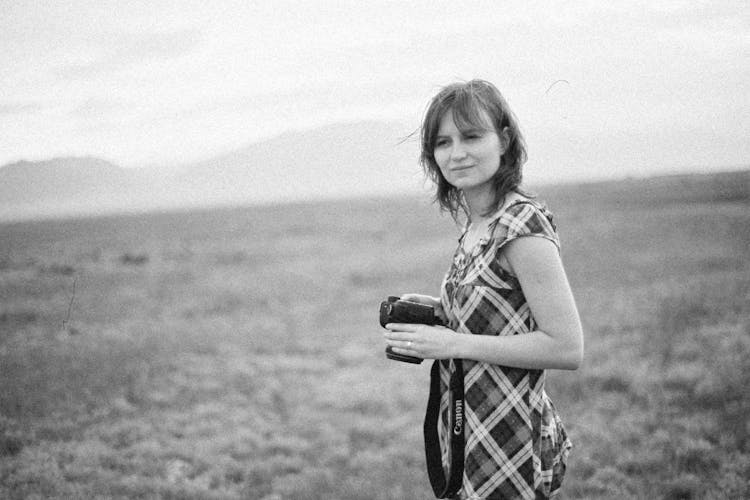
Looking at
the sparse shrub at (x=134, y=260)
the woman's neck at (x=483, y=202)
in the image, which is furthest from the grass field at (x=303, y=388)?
the sparse shrub at (x=134, y=260)

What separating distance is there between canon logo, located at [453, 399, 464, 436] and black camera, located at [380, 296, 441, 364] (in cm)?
20

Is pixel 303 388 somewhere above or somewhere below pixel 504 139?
below

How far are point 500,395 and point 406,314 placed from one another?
1.36 feet

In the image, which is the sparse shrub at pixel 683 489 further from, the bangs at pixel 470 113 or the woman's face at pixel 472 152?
the bangs at pixel 470 113

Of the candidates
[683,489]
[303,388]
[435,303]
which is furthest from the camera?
[303,388]

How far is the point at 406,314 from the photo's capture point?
5.12 ft

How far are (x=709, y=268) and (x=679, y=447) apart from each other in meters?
10.8

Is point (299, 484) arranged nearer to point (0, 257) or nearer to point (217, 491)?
point (217, 491)

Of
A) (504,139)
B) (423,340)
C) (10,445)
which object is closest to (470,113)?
(504,139)

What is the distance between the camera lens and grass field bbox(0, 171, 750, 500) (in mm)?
4309

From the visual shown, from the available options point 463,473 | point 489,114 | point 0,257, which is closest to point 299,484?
point 463,473

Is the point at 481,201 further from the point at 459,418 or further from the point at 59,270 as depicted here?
the point at 59,270

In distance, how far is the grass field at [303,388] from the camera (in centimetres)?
431

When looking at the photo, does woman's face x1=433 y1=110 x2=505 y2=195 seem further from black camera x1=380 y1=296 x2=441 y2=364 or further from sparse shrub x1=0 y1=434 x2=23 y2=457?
sparse shrub x1=0 y1=434 x2=23 y2=457
